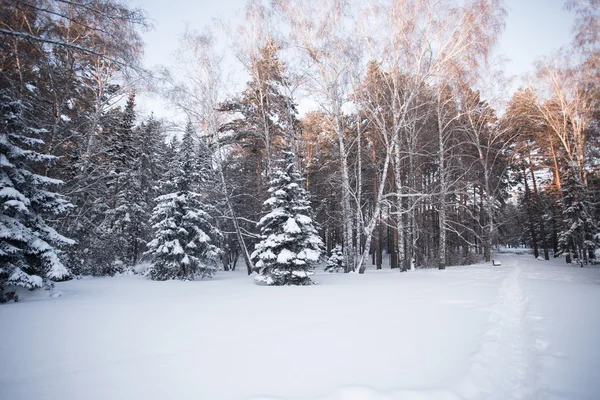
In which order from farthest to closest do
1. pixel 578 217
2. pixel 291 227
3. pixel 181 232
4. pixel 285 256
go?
1. pixel 578 217
2. pixel 181 232
3. pixel 291 227
4. pixel 285 256

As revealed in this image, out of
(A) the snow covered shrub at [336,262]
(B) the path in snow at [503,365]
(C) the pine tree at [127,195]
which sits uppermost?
(C) the pine tree at [127,195]

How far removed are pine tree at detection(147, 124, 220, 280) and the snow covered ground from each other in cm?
693

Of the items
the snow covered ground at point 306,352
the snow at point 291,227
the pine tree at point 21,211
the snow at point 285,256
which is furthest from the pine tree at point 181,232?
the snow covered ground at point 306,352

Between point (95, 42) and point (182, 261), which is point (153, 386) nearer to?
point (182, 261)

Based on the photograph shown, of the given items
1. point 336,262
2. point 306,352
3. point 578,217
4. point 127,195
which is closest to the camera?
point 306,352

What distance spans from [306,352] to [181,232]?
35.8 ft

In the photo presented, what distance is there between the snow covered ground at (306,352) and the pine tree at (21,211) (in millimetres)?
1369

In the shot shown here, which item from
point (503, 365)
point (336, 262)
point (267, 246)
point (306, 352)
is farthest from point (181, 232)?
point (336, 262)

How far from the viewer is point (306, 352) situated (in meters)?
2.76

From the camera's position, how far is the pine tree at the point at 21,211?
578 centimetres

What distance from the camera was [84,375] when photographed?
226 cm

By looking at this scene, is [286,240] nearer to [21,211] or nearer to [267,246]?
[267,246]

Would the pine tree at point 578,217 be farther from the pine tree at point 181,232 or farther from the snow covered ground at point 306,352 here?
the pine tree at point 181,232

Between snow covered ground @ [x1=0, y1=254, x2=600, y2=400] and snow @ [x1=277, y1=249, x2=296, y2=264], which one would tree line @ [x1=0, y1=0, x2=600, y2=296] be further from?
snow covered ground @ [x1=0, y1=254, x2=600, y2=400]
